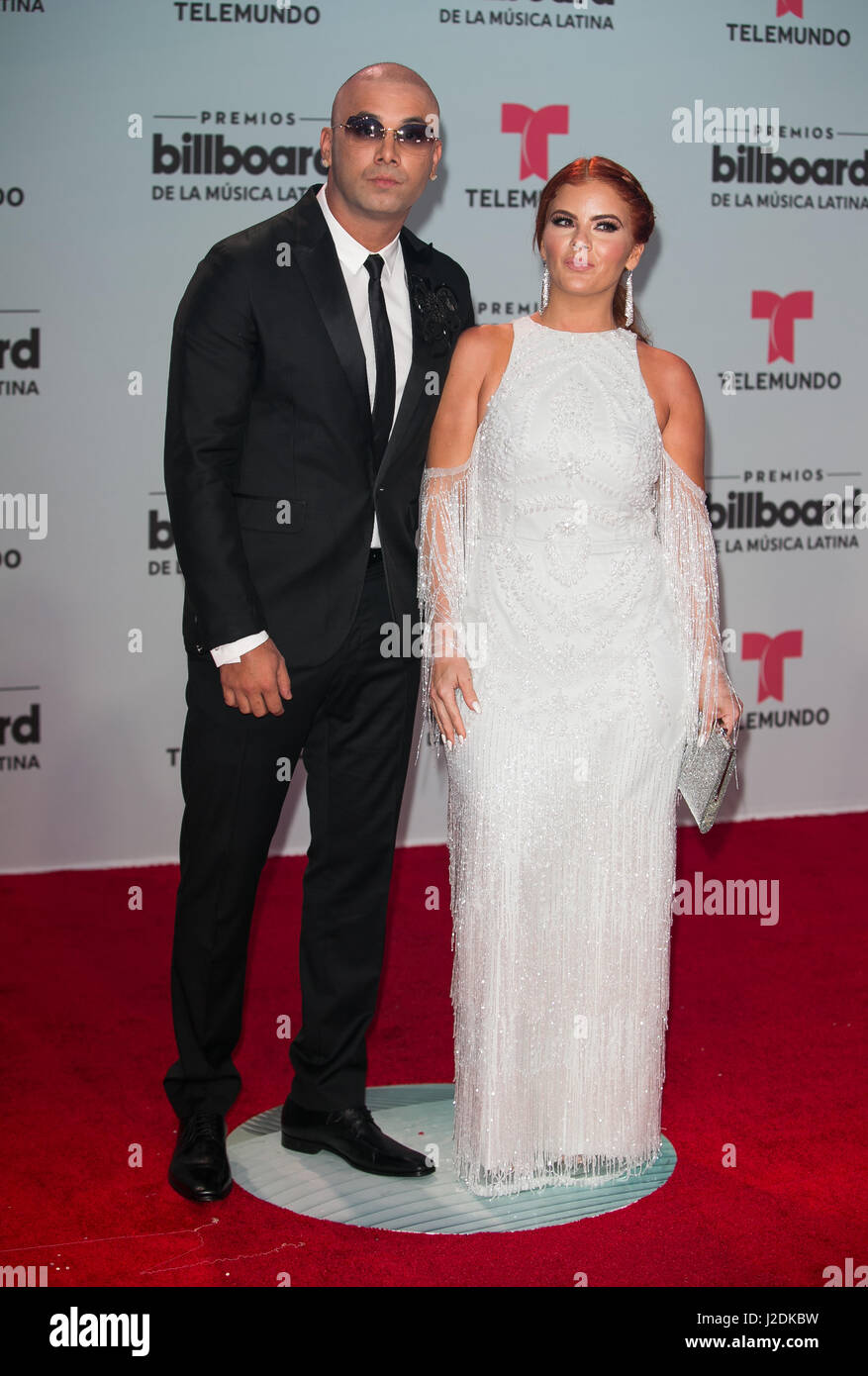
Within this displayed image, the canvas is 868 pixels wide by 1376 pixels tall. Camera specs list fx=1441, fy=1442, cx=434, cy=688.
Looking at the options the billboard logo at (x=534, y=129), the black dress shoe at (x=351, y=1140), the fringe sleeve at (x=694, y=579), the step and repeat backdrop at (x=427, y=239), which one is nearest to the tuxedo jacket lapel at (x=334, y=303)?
the fringe sleeve at (x=694, y=579)

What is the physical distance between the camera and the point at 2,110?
443cm

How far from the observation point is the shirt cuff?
99.4 inches

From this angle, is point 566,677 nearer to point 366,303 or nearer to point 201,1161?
point 366,303

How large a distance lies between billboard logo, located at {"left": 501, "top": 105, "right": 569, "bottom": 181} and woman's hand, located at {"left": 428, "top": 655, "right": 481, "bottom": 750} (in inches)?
108

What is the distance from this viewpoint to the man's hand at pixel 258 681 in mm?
2533

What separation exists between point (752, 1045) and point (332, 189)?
2128mm

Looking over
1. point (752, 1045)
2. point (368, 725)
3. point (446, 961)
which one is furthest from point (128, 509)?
point (752, 1045)

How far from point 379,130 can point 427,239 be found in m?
2.29

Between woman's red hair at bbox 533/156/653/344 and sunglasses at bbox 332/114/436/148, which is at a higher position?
sunglasses at bbox 332/114/436/148

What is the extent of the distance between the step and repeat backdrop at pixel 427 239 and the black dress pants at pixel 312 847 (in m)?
1.97

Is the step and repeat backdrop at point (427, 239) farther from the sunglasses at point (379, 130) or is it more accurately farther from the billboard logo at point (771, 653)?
the sunglasses at point (379, 130)

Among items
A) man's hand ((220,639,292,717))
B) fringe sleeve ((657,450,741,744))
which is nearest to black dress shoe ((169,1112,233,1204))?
man's hand ((220,639,292,717))

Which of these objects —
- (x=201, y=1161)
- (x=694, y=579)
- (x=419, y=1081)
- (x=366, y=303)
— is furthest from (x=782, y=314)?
(x=201, y=1161)

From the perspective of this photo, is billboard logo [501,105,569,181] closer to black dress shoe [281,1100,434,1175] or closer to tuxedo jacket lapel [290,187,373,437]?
tuxedo jacket lapel [290,187,373,437]
